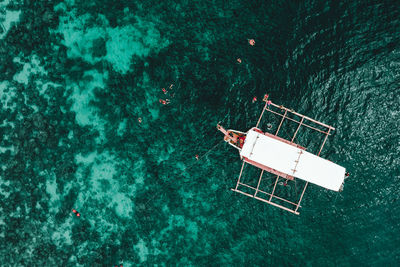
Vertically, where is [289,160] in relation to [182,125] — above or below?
below

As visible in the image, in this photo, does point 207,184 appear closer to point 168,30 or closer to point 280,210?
point 280,210

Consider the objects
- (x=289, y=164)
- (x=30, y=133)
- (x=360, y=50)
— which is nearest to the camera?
(x=289, y=164)

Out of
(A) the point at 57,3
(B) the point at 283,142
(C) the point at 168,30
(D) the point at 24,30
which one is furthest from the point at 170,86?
(D) the point at 24,30

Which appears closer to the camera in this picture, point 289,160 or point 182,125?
point 289,160

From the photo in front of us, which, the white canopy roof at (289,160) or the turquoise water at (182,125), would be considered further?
the turquoise water at (182,125)
